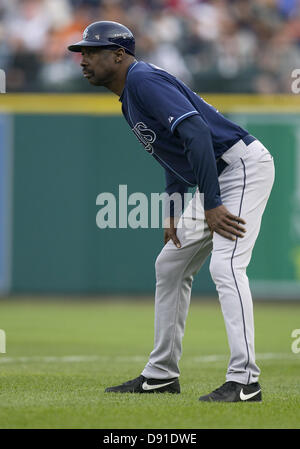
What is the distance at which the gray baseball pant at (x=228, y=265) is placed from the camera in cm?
517

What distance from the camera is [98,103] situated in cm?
1473

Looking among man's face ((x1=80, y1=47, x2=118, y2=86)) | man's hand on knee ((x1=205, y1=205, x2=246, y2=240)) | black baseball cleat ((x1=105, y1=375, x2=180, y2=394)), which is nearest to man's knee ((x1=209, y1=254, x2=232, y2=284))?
man's hand on knee ((x1=205, y1=205, x2=246, y2=240))

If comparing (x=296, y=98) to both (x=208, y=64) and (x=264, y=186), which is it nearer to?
(x=208, y=64)

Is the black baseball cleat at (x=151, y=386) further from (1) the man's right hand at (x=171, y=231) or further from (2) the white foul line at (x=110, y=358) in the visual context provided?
(2) the white foul line at (x=110, y=358)

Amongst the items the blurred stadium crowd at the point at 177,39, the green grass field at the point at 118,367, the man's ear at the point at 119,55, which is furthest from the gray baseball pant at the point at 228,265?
the blurred stadium crowd at the point at 177,39

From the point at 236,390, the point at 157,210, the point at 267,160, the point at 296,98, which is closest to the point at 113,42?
A: the point at 267,160

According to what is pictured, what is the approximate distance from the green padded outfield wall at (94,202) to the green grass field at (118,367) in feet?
1.32

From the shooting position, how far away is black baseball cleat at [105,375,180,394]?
563 cm

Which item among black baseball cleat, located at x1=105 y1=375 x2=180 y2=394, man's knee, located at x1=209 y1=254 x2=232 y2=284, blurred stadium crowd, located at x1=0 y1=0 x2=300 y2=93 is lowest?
black baseball cleat, located at x1=105 y1=375 x2=180 y2=394

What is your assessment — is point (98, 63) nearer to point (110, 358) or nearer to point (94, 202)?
point (110, 358)

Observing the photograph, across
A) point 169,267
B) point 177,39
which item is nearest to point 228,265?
point 169,267

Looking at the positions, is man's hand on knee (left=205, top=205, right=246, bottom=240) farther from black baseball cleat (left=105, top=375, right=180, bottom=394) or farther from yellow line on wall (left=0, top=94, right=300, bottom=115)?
yellow line on wall (left=0, top=94, right=300, bottom=115)

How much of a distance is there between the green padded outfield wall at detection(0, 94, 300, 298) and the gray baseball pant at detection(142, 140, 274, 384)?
8.70m

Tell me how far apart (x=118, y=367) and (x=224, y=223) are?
2479mm
